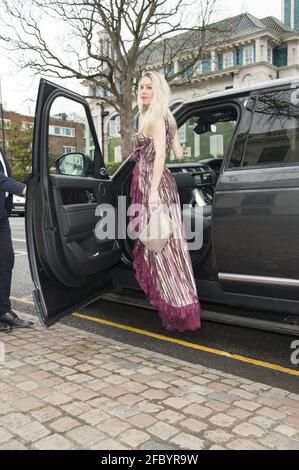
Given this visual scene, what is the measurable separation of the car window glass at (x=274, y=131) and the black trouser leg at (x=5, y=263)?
2.07 meters

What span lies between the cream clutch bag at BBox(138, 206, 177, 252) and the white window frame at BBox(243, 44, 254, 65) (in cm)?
4332

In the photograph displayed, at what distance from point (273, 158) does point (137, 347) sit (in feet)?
5.72

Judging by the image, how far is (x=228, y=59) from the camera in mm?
43875

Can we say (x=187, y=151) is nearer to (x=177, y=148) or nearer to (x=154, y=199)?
(x=177, y=148)

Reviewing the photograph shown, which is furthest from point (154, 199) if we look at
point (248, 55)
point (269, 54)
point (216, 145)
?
point (269, 54)

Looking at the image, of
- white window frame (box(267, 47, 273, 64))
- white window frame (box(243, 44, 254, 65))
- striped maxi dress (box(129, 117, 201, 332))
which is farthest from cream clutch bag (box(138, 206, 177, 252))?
white window frame (box(267, 47, 273, 64))

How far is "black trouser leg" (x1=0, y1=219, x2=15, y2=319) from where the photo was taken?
3.96 m

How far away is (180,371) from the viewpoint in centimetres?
313

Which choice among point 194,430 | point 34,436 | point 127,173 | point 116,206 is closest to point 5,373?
Result: point 34,436

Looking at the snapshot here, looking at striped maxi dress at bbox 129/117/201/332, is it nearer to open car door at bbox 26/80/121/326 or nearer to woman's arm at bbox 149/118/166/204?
woman's arm at bbox 149/118/166/204

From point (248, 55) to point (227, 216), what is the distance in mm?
43907

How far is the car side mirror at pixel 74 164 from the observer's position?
147 inches

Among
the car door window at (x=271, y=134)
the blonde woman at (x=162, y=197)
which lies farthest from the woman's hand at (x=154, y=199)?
the car door window at (x=271, y=134)
